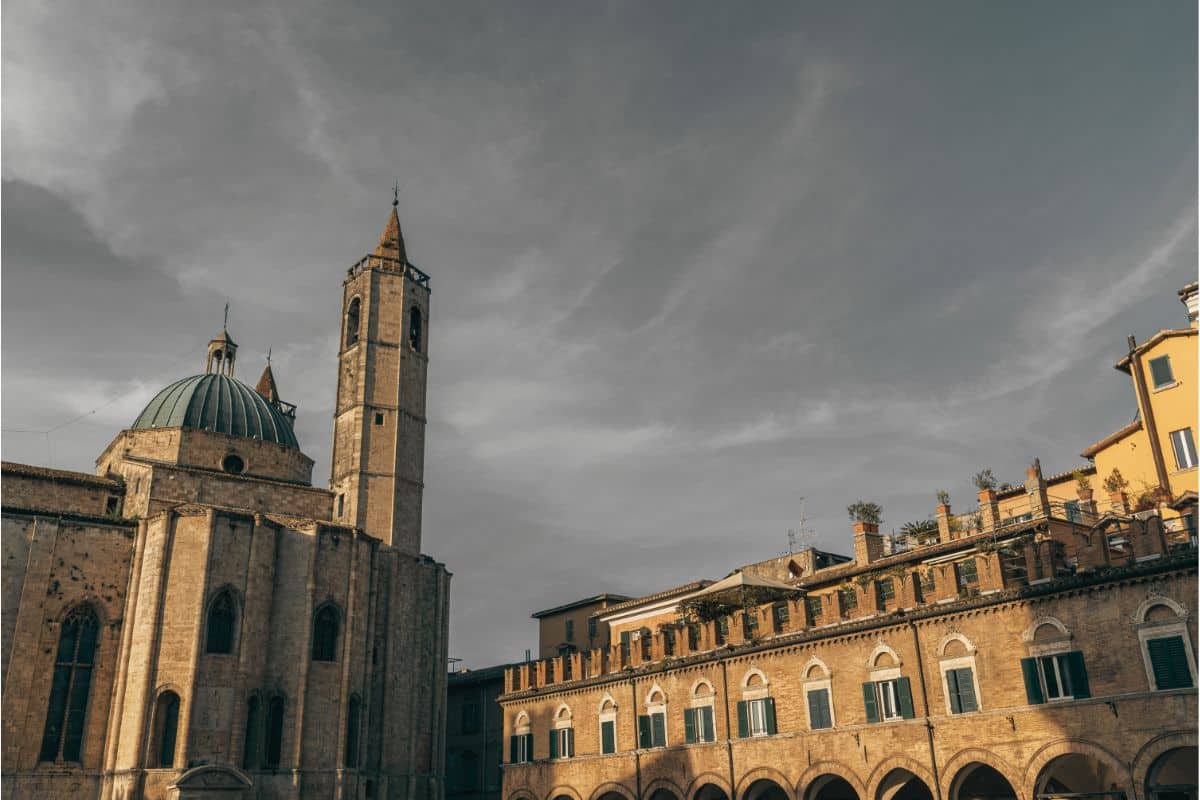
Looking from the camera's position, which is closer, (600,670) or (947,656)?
(947,656)

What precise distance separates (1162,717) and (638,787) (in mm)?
18137

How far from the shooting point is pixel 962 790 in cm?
2873

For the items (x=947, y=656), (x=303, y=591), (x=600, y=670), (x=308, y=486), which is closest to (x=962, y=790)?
(x=947, y=656)

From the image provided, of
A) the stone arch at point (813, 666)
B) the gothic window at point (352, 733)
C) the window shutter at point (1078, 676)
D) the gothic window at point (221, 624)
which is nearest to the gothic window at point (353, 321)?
the gothic window at point (221, 624)

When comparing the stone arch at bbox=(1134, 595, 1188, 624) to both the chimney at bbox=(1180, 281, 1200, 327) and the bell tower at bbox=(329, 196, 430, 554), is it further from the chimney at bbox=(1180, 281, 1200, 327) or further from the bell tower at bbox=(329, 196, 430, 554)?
the bell tower at bbox=(329, 196, 430, 554)

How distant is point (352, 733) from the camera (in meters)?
43.1

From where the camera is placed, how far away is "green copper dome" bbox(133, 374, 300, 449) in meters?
50.3

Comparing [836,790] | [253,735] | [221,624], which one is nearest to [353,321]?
[221,624]

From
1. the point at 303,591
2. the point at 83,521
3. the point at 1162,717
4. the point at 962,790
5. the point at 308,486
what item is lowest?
the point at 962,790

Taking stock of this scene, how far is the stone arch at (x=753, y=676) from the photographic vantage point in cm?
3171

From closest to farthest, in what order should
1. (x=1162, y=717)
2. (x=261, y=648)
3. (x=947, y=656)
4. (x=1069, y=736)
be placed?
(x=1162, y=717)
(x=1069, y=736)
(x=947, y=656)
(x=261, y=648)

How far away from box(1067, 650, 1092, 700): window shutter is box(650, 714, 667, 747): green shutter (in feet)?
48.7

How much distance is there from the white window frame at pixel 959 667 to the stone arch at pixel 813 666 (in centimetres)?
387

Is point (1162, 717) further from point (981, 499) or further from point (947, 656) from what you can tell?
point (981, 499)
